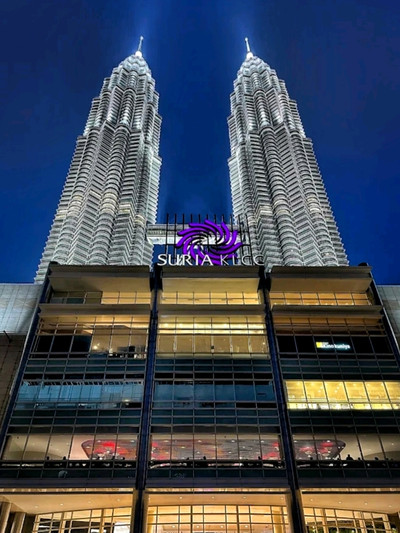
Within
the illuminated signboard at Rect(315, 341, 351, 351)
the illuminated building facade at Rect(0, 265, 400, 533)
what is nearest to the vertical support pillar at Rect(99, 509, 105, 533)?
the illuminated building facade at Rect(0, 265, 400, 533)

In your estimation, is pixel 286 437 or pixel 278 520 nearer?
pixel 278 520

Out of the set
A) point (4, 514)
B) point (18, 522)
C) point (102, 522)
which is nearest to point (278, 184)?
point (102, 522)

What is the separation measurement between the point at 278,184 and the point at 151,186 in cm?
3973

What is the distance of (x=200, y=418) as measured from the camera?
3931 centimetres

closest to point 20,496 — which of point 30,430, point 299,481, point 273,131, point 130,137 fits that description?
point 30,430

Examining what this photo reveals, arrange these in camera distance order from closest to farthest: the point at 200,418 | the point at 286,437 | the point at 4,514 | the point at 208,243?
the point at 4,514, the point at 286,437, the point at 200,418, the point at 208,243

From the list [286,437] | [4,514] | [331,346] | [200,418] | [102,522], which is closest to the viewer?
[4,514]

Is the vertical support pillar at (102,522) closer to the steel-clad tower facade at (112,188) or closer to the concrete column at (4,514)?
the concrete column at (4,514)

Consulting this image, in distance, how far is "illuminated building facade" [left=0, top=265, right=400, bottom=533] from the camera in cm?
3625

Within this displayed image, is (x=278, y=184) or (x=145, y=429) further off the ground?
(x=278, y=184)

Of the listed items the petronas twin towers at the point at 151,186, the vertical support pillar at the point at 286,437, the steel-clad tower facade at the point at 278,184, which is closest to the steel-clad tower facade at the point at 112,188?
the petronas twin towers at the point at 151,186

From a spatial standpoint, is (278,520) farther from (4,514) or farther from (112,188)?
(112,188)

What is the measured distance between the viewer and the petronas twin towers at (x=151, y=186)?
109 m

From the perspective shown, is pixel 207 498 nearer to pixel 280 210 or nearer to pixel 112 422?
pixel 112 422
